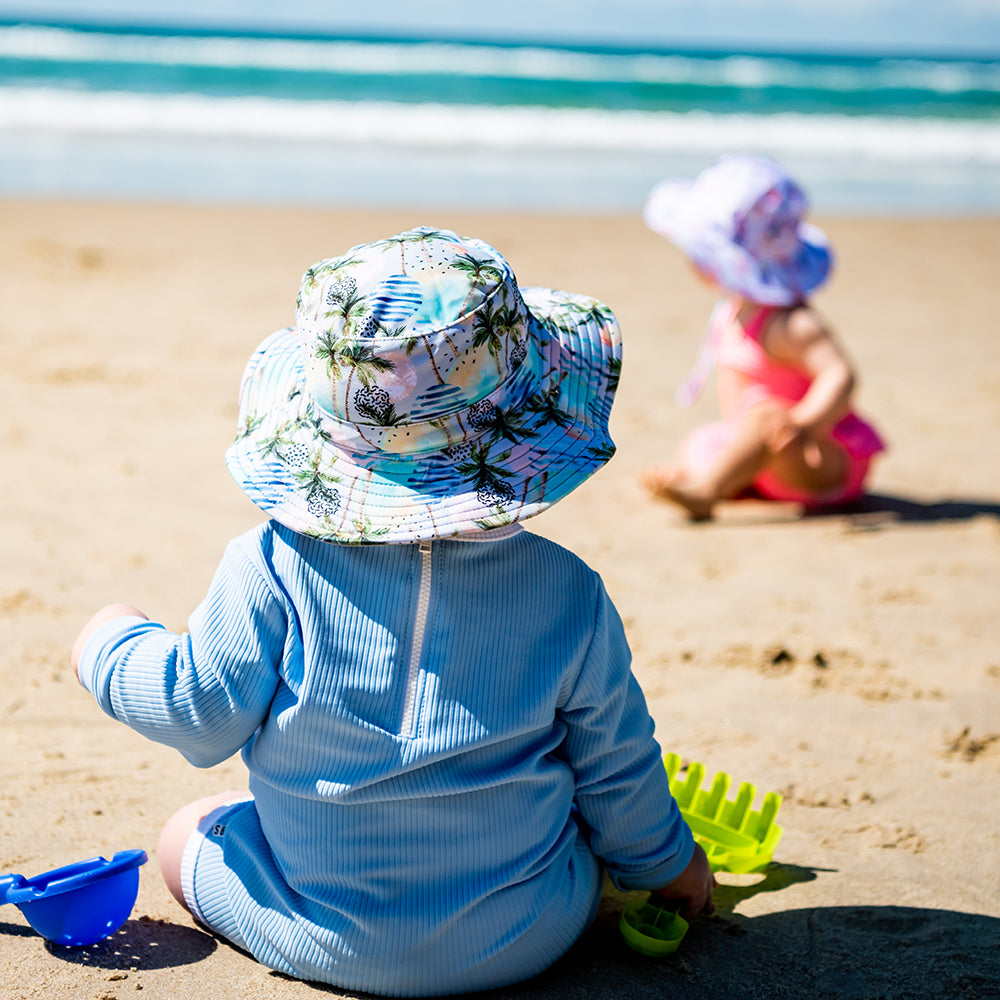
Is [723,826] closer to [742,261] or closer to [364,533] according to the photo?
[364,533]

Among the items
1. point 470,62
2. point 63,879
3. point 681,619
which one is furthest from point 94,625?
point 470,62

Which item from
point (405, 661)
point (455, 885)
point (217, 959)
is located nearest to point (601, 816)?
point (455, 885)

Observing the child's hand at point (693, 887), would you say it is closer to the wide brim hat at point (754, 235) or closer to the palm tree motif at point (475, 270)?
the palm tree motif at point (475, 270)

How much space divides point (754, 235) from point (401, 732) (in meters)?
2.70

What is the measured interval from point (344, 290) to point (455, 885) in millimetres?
776

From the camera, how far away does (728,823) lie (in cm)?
206

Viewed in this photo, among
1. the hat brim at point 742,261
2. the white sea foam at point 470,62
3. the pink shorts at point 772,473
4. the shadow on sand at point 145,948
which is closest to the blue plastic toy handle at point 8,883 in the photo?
the shadow on sand at point 145,948

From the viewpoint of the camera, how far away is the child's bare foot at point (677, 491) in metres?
3.72

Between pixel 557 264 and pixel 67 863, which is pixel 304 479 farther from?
pixel 557 264

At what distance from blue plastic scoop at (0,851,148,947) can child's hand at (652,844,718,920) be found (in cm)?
78

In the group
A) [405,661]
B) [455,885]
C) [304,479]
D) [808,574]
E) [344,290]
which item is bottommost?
[808,574]

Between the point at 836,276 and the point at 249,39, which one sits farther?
the point at 249,39

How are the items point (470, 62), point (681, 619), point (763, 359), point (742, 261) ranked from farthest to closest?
point (470, 62), point (763, 359), point (742, 261), point (681, 619)

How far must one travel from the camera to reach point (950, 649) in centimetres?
295
